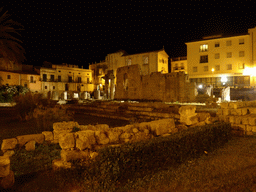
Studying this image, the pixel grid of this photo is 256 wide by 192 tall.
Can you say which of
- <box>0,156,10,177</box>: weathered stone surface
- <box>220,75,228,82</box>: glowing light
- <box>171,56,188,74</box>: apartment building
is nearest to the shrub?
<box>0,156,10,177</box>: weathered stone surface

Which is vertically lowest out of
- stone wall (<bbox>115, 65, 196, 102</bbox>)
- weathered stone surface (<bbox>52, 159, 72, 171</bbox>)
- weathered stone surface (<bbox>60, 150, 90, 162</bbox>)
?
weathered stone surface (<bbox>52, 159, 72, 171</bbox>)

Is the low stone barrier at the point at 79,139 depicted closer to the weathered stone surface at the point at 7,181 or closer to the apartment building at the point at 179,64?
the weathered stone surface at the point at 7,181

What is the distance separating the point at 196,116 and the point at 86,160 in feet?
18.0

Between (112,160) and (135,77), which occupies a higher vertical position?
(135,77)

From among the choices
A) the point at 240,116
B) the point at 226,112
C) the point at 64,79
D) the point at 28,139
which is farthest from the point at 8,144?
the point at 64,79

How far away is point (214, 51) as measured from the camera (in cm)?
3697

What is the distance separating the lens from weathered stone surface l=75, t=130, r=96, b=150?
4.87 m

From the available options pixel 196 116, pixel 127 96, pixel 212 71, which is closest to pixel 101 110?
pixel 127 96

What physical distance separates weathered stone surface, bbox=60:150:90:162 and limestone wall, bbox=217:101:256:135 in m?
6.77

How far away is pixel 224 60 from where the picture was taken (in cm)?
3628

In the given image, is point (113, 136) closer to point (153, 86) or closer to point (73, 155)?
point (73, 155)

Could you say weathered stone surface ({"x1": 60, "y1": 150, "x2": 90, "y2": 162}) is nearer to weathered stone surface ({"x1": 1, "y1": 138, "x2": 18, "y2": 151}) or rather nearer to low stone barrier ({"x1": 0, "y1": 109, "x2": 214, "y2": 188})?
low stone barrier ({"x1": 0, "y1": 109, "x2": 214, "y2": 188})

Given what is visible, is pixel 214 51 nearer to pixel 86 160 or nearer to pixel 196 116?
pixel 196 116

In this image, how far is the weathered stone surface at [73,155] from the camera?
4.74 metres
